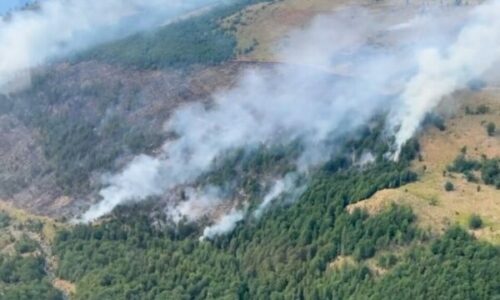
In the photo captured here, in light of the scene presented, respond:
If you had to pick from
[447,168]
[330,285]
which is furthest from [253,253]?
[447,168]

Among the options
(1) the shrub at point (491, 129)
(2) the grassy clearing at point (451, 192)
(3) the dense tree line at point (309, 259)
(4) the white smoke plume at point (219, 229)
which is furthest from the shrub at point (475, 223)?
(4) the white smoke plume at point (219, 229)

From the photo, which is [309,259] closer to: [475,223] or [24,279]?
[475,223]

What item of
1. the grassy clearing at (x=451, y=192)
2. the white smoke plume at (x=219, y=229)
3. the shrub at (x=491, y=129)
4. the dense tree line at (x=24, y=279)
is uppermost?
the shrub at (x=491, y=129)

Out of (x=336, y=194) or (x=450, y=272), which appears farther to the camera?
(x=336, y=194)

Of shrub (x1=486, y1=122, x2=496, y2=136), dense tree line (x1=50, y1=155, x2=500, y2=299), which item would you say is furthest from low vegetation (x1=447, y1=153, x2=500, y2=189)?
dense tree line (x1=50, y1=155, x2=500, y2=299)

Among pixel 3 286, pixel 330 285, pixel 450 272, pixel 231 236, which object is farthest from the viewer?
pixel 231 236

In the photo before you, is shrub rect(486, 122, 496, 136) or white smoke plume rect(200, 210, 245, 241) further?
white smoke plume rect(200, 210, 245, 241)

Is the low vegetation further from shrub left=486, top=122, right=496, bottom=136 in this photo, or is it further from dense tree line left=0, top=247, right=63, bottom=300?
dense tree line left=0, top=247, right=63, bottom=300

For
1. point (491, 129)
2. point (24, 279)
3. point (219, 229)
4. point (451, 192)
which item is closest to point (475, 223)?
point (451, 192)

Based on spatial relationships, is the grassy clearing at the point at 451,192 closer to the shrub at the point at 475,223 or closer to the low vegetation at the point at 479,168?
the shrub at the point at 475,223

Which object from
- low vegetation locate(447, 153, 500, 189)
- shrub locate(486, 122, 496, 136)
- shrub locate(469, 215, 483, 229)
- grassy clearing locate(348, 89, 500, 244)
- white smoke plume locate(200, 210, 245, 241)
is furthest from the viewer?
white smoke plume locate(200, 210, 245, 241)

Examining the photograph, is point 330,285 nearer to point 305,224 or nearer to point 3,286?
point 305,224
